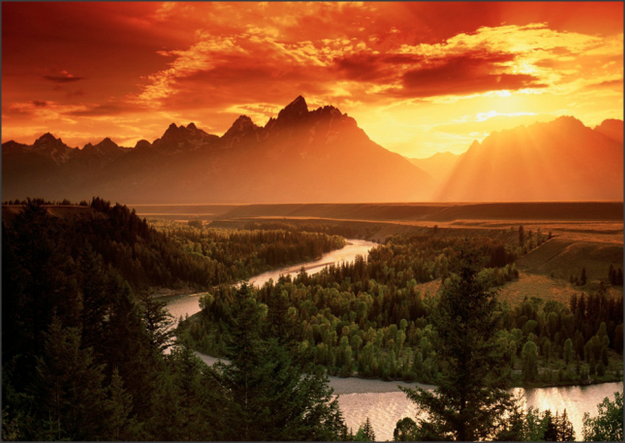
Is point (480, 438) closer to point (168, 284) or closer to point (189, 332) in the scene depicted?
point (189, 332)

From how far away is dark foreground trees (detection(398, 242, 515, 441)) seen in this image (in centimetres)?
2238

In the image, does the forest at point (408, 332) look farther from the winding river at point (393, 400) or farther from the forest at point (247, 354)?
the winding river at point (393, 400)

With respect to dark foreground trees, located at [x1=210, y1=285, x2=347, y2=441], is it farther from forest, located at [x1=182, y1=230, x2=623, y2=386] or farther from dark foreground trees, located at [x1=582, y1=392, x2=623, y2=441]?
dark foreground trees, located at [x1=582, y1=392, x2=623, y2=441]

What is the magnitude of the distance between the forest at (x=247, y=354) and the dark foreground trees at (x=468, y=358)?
0.34 feet

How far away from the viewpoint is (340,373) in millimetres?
53781

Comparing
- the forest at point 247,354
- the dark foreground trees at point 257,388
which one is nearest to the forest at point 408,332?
the forest at point 247,354

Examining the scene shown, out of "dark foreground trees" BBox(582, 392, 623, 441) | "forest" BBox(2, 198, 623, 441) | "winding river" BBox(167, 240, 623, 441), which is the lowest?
"winding river" BBox(167, 240, 623, 441)

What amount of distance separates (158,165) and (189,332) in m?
141

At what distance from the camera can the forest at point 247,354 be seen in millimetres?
24125

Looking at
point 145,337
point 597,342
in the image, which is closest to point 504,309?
point 145,337

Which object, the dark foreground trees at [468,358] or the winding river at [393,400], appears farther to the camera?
the winding river at [393,400]

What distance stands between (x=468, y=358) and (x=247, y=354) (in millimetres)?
11614

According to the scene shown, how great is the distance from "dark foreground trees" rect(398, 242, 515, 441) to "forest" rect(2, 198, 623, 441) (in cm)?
10

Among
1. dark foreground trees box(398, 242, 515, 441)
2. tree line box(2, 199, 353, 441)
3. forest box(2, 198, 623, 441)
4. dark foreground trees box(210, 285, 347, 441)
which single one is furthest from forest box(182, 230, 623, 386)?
dark foreground trees box(398, 242, 515, 441)
